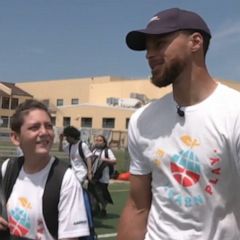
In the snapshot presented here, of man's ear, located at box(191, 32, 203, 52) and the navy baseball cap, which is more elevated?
the navy baseball cap

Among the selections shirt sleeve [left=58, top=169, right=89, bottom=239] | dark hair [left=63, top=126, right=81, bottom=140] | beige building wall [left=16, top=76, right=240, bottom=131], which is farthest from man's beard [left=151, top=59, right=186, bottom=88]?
beige building wall [left=16, top=76, right=240, bottom=131]

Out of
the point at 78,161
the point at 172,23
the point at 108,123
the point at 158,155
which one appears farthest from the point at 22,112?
the point at 108,123

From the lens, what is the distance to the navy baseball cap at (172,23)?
9.77ft

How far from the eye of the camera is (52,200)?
321cm

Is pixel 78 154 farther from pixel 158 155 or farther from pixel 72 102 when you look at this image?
pixel 72 102

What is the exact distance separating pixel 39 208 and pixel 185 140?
90 centimetres

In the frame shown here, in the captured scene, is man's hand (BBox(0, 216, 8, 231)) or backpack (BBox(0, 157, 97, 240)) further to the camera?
man's hand (BBox(0, 216, 8, 231))

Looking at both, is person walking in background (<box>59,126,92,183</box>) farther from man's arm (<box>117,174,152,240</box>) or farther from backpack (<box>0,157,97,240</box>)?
man's arm (<box>117,174,152,240</box>)

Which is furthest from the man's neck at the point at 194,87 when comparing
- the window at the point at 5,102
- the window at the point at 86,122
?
the window at the point at 5,102

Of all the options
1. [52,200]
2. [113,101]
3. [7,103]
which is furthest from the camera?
[7,103]

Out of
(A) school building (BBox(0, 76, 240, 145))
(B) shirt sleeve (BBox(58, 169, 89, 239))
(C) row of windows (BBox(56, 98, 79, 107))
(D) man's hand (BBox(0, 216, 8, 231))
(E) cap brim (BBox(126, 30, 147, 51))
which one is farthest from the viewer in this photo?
(C) row of windows (BBox(56, 98, 79, 107))

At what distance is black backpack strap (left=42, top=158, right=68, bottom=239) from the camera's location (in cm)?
322

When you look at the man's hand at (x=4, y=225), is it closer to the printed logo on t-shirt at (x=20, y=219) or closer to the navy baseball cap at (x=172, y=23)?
the printed logo on t-shirt at (x=20, y=219)

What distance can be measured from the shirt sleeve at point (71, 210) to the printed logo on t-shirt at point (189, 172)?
0.57 meters
